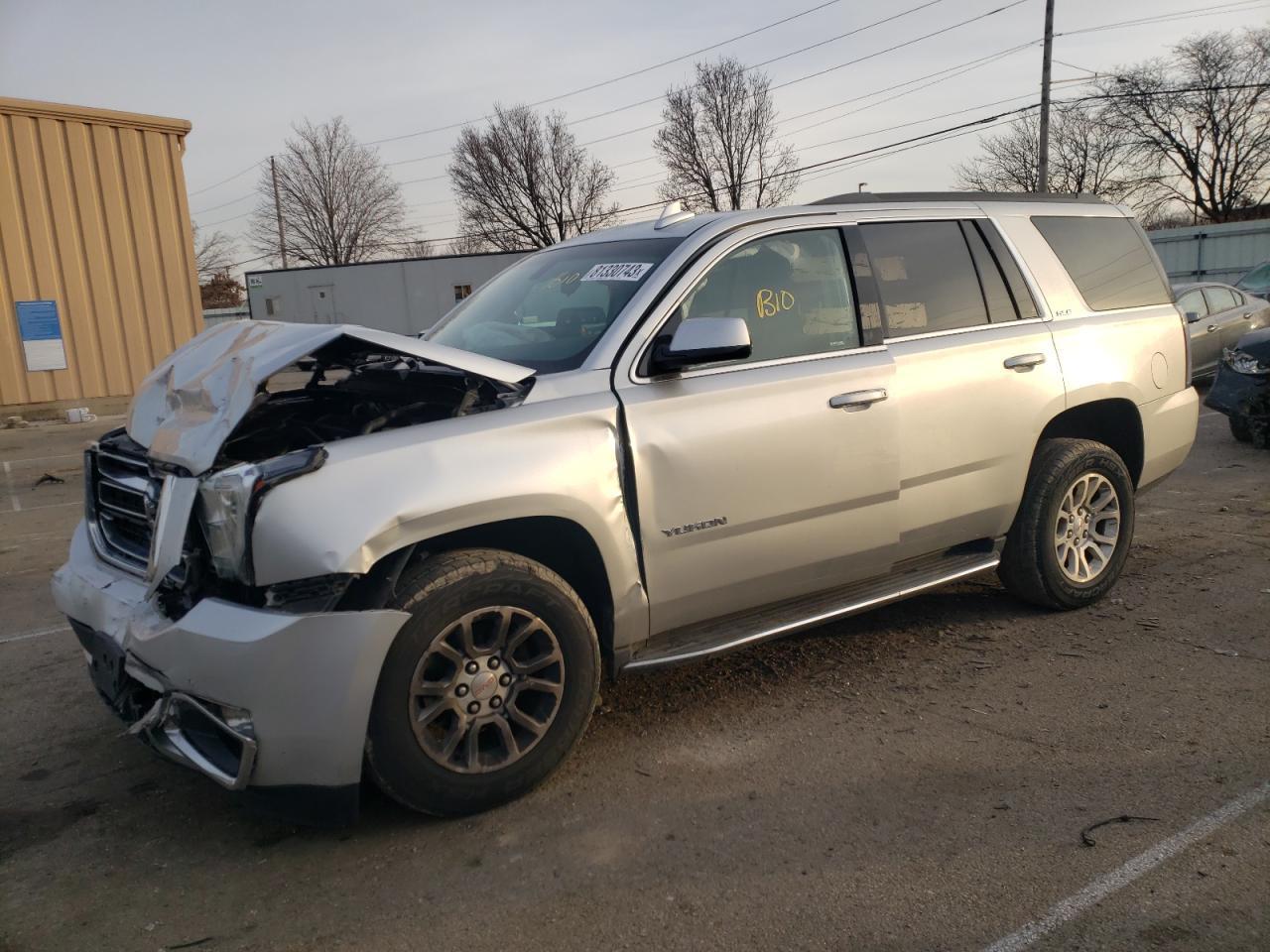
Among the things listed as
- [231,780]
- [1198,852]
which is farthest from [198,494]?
[1198,852]

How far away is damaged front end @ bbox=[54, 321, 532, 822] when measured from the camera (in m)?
2.84

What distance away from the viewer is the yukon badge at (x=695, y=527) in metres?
3.53

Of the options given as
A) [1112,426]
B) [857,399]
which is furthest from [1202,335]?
[857,399]

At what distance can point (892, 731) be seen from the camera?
3.74m

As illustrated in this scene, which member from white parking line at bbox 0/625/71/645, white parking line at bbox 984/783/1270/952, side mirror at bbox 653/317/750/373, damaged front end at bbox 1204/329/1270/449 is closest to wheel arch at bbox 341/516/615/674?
side mirror at bbox 653/317/750/373

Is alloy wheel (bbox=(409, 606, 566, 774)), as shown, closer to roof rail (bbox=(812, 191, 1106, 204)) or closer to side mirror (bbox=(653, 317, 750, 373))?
side mirror (bbox=(653, 317, 750, 373))

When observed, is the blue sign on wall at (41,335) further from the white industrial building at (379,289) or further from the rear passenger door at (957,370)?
the rear passenger door at (957,370)

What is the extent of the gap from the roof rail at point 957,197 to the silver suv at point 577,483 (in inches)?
1.5

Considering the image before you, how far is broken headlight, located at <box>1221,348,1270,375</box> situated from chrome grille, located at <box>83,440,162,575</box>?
9421 millimetres

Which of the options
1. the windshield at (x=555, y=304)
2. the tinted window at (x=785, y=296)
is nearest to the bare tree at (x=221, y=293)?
the windshield at (x=555, y=304)

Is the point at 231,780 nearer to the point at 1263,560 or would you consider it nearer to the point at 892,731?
the point at 892,731

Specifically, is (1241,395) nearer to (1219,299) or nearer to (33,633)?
(1219,299)

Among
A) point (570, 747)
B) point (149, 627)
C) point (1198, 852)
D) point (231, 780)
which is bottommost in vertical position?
point (1198, 852)

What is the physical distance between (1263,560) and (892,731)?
11.0 ft
